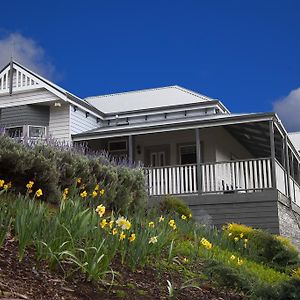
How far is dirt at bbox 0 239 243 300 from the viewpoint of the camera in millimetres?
4477

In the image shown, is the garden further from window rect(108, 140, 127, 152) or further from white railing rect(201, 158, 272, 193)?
window rect(108, 140, 127, 152)

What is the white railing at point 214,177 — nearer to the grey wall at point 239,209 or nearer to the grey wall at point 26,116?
the grey wall at point 239,209

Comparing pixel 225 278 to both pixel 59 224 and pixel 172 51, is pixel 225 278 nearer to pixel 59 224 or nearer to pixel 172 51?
pixel 59 224

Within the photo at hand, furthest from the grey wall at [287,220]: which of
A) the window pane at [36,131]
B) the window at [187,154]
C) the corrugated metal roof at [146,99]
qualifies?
the window pane at [36,131]

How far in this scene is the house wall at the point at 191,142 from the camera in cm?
2106

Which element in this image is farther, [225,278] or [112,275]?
[225,278]

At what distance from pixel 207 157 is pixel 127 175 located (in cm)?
995

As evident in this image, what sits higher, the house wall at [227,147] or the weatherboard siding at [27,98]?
the weatherboard siding at [27,98]

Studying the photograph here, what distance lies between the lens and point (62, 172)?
987 cm

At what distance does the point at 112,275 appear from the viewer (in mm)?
5438

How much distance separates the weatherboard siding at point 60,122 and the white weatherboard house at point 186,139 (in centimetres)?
4

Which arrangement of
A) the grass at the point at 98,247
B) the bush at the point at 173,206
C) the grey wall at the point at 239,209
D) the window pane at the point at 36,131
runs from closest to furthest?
the grass at the point at 98,247, the bush at the point at 173,206, the grey wall at the point at 239,209, the window pane at the point at 36,131

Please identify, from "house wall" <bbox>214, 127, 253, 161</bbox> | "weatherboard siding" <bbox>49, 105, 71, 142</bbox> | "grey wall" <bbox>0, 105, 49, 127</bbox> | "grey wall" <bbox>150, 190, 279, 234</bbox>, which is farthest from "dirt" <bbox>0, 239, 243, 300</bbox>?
"grey wall" <bbox>0, 105, 49, 127</bbox>

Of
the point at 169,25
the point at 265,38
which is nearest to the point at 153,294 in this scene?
the point at 169,25
